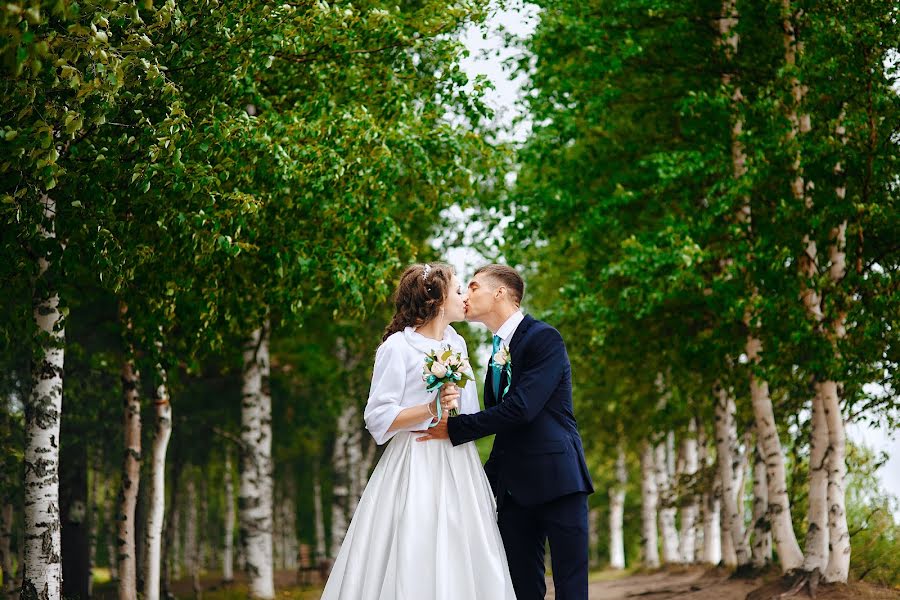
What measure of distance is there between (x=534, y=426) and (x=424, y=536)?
1.04 meters

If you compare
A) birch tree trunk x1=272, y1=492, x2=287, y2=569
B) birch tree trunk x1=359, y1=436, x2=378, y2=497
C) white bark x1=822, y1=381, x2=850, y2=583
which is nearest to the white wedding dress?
white bark x1=822, y1=381, x2=850, y2=583

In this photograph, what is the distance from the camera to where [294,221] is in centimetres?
1080

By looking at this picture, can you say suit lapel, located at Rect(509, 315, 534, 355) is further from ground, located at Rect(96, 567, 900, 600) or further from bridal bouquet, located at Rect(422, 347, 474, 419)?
ground, located at Rect(96, 567, 900, 600)

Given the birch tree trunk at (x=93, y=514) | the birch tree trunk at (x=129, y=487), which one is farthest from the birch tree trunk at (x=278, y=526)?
the birch tree trunk at (x=129, y=487)

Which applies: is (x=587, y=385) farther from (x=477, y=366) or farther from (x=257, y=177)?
(x=257, y=177)

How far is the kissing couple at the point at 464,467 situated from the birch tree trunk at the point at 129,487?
26.2 feet

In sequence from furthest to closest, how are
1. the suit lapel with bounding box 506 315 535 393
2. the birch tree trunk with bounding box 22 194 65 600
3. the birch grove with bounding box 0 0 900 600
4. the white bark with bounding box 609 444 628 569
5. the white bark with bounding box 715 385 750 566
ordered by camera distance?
the white bark with bounding box 609 444 628 569 → the white bark with bounding box 715 385 750 566 → the birch tree trunk with bounding box 22 194 65 600 → the birch grove with bounding box 0 0 900 600 → the suit lapel with bounding box 506 315 535 393

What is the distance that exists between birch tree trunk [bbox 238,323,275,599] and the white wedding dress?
31.3 feet

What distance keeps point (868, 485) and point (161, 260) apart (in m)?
12.2

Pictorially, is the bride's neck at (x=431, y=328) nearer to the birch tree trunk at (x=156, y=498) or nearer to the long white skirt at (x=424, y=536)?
the long white skirt at (x=424, y=536)

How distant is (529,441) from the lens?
622 centimetres

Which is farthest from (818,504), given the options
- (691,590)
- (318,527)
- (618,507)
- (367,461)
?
(318,527)

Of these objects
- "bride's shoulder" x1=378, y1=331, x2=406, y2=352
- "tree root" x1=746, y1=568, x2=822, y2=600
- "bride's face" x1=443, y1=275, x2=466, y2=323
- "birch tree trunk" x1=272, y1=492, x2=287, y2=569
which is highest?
"bride's face" x1=443, y1=275, x2=466, y2=323

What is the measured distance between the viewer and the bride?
5977 mm
